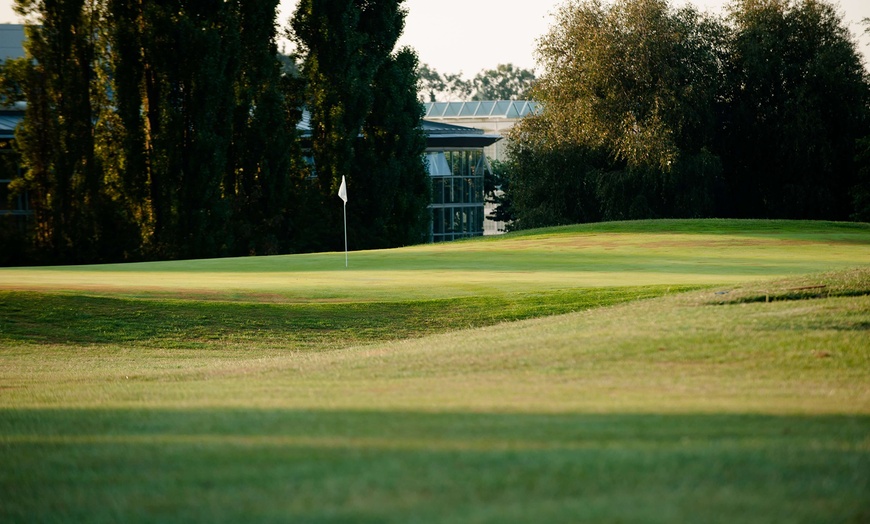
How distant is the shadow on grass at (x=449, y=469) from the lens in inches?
154

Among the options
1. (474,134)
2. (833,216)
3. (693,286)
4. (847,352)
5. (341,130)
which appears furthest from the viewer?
(474,134)

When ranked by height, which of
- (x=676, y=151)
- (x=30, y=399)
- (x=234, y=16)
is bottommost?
(x=30, y=399)

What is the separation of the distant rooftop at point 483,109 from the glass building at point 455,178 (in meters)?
37.4

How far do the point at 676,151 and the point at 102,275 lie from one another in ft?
84.7

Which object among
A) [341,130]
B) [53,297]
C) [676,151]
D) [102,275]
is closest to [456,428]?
[53,297]

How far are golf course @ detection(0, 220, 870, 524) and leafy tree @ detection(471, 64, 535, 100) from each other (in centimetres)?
13527

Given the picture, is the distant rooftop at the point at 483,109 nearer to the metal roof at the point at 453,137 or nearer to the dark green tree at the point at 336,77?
the metal roof at the point at 453,137

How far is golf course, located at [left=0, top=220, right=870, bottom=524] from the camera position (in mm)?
4121

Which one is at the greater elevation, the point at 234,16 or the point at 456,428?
the point at 234,16

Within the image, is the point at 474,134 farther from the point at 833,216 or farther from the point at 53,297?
the point at 53,297

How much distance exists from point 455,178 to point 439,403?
4873cm

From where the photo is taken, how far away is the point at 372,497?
4.08 m

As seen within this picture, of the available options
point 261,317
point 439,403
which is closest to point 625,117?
point 261,317

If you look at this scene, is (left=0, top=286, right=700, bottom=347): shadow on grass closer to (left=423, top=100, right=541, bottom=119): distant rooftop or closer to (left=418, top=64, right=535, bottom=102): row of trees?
(left=423, top=100, right=541, bottom=119): distant rooftop
